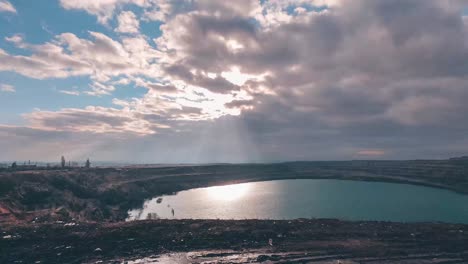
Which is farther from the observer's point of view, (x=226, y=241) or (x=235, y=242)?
(x=226, y=241)

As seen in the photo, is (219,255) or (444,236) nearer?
(219,255)

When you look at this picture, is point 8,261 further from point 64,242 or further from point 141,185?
point 141,185

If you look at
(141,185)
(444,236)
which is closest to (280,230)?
(444,236)

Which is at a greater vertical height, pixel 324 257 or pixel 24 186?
pixel 24 186

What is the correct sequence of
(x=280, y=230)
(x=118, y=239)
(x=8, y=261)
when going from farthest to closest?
(x=280, y=230), (x=118, y=239), (x=8, y=261)

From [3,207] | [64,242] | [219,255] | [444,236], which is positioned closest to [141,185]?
[3,207]

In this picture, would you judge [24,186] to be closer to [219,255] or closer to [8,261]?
[8,261]

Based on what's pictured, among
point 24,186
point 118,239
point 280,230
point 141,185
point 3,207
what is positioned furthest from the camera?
point 141,185
